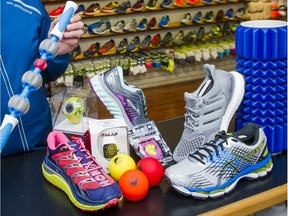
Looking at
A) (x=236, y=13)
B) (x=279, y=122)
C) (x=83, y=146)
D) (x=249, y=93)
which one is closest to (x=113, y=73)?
(x=83, y=146)

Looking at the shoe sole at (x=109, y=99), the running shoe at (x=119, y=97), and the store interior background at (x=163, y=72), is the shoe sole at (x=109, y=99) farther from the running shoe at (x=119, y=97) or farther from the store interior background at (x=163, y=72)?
the store interior background at (x=163, y=72)

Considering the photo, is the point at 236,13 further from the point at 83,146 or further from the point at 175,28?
the point at 83,146

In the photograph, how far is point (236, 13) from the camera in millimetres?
6203

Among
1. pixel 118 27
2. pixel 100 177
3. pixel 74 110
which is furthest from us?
pixel 118 27

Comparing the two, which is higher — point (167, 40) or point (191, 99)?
point (191, 99)

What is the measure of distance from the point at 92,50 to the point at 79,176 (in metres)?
4.47

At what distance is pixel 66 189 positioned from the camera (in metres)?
1.11

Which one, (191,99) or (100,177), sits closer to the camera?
(100,177)

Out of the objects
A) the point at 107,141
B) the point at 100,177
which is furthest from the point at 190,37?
the point at 100,177

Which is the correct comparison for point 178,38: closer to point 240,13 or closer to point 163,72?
point 163,72

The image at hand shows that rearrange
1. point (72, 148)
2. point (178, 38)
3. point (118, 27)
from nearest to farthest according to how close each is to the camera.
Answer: point (72, 148), point (118, 27), point (178, 38)

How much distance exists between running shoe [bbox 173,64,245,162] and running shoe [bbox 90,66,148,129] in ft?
0.58

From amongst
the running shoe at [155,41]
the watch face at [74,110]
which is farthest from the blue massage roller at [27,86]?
the running shoe at [155,41]

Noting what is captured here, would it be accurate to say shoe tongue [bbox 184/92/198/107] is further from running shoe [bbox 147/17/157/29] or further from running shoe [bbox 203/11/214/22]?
running shoe [bbox 203/11/214/22]
